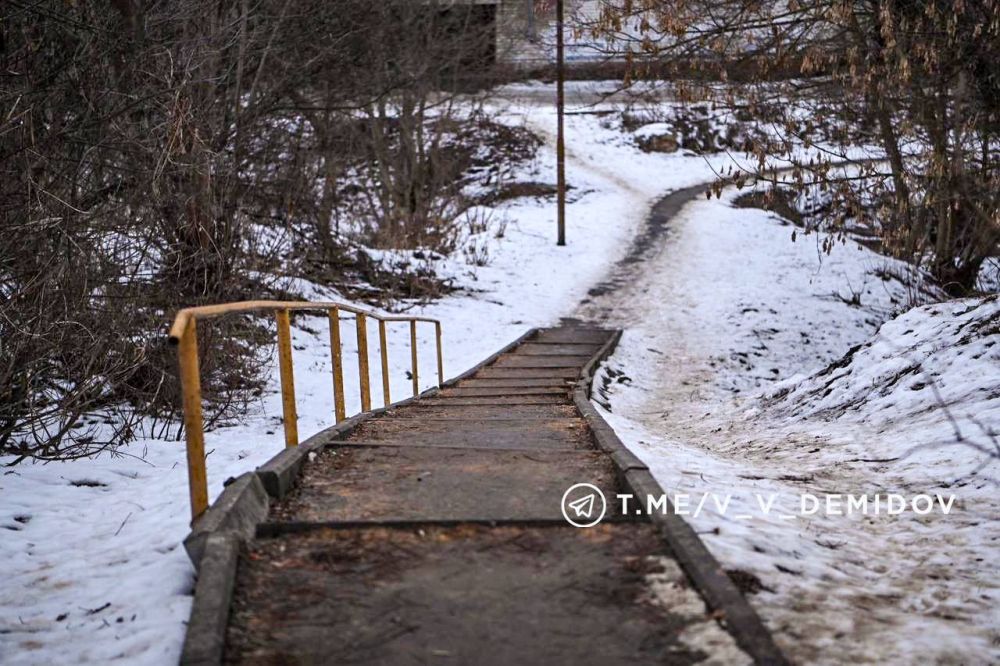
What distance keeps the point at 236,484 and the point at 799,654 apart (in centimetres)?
243

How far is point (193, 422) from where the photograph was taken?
3855 mm

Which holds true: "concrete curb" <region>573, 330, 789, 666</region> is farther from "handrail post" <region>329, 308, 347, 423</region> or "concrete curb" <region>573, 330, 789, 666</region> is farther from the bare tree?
the bare tree

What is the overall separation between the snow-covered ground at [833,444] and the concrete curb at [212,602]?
5.95 feet

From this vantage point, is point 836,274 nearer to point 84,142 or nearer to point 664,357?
→ point 664,357

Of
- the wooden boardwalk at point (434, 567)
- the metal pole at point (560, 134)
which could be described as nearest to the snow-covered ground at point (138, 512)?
the wooden boardwalk at point (434, 567)

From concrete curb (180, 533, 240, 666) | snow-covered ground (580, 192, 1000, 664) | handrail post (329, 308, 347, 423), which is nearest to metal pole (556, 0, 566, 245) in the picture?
snow-covered ground (580, 192, 1000, 664)

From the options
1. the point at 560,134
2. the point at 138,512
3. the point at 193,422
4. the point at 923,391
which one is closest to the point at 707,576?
A: the point at 193,422

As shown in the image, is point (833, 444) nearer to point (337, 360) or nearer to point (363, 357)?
point (363, 357)

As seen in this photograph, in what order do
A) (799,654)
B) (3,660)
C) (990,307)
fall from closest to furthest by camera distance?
1. (799,654)
2. (3,660)
3. (990,307)

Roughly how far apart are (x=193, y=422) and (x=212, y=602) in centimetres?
97

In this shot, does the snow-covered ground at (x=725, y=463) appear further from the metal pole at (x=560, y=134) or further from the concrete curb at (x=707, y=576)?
the metal pole at (x=560, y=134)

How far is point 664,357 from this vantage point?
1465 cm

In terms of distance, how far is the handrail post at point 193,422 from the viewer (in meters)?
3.84

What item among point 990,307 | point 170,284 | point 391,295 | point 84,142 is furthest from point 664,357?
point 84,142
